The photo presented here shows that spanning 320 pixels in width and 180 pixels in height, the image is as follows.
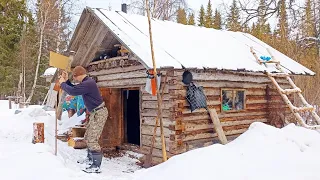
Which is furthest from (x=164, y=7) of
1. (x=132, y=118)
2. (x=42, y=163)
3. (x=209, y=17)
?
(x=209, y=17)

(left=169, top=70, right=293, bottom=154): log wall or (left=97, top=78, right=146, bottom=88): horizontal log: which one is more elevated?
(left=97, top=78, right=146, bottom=88): horizontal log

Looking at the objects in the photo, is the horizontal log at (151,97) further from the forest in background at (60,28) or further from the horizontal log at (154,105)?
the forest in background at (60,28)

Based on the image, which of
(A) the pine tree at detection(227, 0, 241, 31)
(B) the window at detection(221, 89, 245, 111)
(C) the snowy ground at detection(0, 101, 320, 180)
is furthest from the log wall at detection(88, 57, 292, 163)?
(A) the pine tree at detection(227, 0, 241, 31)

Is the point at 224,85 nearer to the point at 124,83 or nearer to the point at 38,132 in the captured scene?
the point at 124,83

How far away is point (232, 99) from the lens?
9.34 m

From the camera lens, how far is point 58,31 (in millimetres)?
25859

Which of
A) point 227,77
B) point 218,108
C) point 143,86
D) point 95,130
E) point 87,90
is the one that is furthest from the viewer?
point 227,77

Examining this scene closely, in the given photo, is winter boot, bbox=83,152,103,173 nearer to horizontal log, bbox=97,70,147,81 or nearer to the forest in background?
horizontal log, bbox=97,70,147,81

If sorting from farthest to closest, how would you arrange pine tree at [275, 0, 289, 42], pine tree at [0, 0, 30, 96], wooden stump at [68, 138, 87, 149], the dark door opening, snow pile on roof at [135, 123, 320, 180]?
1. pine tree at [0, 0, 30, 96]
2. pine tree at [275, 0, 289, 42]
3. the dark door opening
4. wooden stump at [68, 138, 87, 149]
5. snow pile on roof at [135, 123, 320, 180]

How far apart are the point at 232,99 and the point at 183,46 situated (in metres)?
2.13

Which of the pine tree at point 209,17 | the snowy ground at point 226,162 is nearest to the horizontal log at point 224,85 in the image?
the snowy ground at point 226,162

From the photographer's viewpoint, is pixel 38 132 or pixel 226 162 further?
pixel 38 132

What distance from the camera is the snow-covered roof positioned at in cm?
764

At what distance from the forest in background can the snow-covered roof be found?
6153 millimetres
